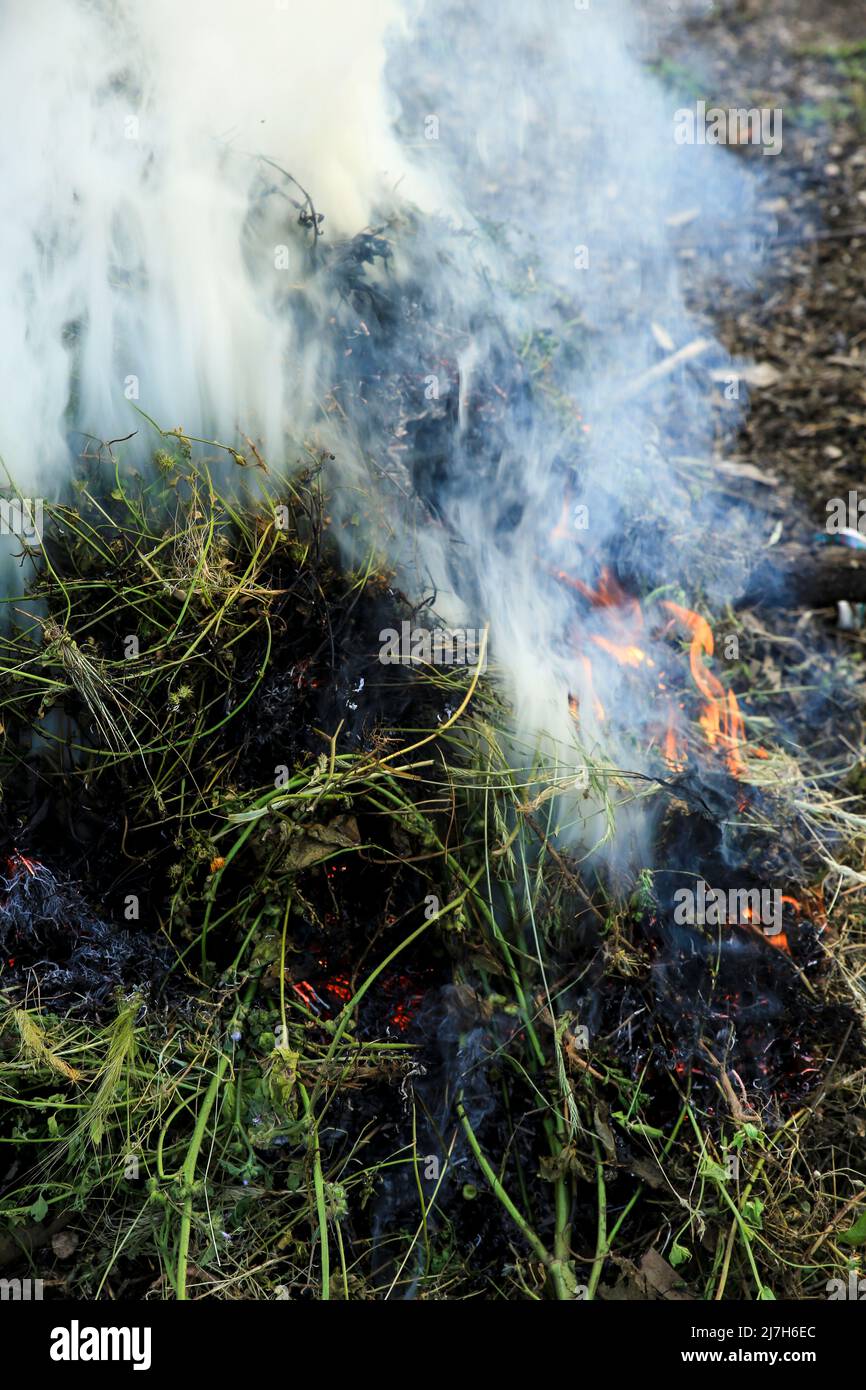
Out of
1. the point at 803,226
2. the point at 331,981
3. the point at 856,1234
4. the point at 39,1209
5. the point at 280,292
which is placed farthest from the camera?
the point at 803,226

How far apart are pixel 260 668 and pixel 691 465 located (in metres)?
3.29

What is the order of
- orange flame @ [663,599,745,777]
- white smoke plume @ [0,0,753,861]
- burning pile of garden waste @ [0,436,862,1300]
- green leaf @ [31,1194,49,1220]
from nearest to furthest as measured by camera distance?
green leaf @ [31,1194,49,1220] → burning pile of garden waste @ [0,436,862,1300] → white smoke plume @ [0,0,753,861] → orange flame @ [663,599,745,777]

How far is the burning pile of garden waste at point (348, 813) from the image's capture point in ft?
10.7

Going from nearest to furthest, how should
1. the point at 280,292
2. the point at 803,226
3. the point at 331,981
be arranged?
the point at 331,981
the point at 280,292
the point at 803,226

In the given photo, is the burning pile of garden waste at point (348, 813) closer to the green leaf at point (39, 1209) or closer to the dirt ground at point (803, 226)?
the green leaf at point (39, 1209)

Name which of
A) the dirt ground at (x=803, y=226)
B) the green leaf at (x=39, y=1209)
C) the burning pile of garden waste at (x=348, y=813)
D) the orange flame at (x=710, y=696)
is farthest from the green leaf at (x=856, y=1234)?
the dirt ground at (x=803, y=226)

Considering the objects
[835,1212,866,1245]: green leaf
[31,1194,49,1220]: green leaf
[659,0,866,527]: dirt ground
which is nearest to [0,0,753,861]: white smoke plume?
[659,0,866,527]: dirt ground

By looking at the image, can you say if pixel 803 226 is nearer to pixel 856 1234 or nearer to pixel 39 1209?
pixel 856 1234

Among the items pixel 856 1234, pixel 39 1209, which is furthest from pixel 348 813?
pixel 856 1234

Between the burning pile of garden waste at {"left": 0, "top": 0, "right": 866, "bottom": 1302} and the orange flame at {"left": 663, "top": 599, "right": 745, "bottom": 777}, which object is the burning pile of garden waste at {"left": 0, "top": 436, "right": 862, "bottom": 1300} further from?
the orange flame at {"left": 663, "top": 599, "right": 745, "bottom": 777}

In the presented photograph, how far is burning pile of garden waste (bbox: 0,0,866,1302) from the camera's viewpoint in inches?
128

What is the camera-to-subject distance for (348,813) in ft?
11.7
